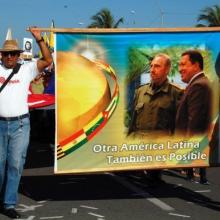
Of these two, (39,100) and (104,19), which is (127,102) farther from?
(104,19)

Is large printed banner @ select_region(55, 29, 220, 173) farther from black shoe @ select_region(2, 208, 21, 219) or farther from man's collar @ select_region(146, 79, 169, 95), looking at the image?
black shoe @ select_region(2, 208, 21, 219)

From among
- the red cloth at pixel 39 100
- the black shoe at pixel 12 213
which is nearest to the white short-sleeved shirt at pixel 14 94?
the black shoe at pixel 12 213

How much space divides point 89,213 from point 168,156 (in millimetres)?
1182

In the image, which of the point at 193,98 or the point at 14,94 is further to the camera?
the point at 193,98

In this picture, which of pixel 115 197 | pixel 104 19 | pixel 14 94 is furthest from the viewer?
pixel 104 19

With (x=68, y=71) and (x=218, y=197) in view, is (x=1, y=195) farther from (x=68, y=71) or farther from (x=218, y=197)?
(x=218, y=197)

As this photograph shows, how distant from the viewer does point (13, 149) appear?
6.39 meters

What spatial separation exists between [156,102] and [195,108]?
48 centimetres

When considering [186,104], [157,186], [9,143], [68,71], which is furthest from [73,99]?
[157,186]

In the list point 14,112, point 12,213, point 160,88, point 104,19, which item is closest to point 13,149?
point 14,112

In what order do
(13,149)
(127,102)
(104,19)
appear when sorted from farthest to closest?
1. (104,19)
2. (127,102)
3. (13,149)

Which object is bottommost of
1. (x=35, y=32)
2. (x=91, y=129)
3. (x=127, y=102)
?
(x=91, y=129)

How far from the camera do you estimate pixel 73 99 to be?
644 centimetres

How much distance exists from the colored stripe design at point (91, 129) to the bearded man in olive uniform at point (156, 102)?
285 mm
